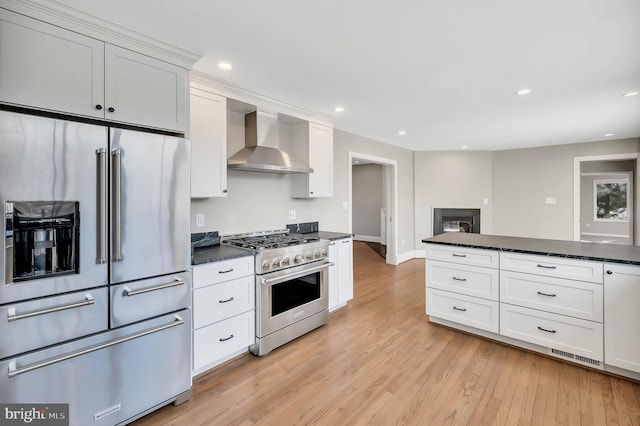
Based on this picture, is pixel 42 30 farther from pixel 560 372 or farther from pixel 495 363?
pixel 560 372

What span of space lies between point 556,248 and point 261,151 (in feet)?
9.37

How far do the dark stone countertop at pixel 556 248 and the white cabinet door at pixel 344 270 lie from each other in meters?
0.97

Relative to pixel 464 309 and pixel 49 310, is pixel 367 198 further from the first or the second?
pixel 49 310

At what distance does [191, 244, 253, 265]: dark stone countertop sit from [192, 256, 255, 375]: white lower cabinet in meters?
0.04

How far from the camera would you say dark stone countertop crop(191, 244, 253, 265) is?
222cm

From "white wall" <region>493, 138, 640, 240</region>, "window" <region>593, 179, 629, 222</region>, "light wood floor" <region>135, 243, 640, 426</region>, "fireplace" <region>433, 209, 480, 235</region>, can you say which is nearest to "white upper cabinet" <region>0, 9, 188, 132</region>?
"light wood floor" <region>135, 243, 640, 426</region>

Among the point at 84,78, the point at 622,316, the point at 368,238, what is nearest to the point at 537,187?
the point at 368,238

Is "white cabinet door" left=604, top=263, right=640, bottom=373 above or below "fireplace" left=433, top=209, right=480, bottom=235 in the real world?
below

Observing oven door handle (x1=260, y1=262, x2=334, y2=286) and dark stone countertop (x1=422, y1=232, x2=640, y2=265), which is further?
oven door handle (x1=260, y1=262, x2=334, y2=286)

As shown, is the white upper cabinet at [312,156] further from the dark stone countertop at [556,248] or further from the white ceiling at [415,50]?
the dark stone countertop at [556,248]

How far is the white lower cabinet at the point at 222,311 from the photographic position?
2.19 meters

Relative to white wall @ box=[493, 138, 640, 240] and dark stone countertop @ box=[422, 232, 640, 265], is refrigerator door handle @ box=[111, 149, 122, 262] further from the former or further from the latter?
white wall @ box=[493, 138, 640, 240]

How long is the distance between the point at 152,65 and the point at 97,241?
1.17m

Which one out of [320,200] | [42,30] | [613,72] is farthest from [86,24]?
[613,72]
